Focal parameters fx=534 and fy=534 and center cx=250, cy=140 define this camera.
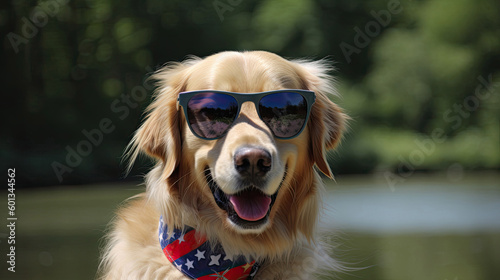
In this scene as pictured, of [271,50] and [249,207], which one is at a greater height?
[249,207]

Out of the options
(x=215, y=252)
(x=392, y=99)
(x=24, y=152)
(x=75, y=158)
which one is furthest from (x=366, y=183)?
(x=215, y=252)

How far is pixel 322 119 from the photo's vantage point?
275 cm

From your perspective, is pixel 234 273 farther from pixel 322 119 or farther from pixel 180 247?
pixel 322 119

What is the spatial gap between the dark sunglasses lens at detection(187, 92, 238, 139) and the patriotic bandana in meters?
0.51

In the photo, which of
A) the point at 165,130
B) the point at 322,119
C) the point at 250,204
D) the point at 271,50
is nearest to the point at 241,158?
the point at 250,204

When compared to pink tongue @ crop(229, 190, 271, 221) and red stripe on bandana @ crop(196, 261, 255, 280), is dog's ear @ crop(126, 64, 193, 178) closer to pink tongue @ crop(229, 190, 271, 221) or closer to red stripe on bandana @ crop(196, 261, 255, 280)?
pink tongue @ crop(229, 190, 271, 221)

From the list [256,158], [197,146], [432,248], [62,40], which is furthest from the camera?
[62,40]

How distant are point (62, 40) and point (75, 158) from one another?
12.6ft

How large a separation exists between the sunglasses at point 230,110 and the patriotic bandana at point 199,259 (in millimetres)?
513

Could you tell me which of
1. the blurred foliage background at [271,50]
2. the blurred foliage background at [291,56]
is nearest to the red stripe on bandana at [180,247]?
the blurred foliage background at [291,56]

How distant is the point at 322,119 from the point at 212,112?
621 mm

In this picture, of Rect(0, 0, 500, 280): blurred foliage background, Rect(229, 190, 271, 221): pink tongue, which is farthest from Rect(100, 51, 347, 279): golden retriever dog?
Rect(0, 0, 500, 280): blurred foliage background

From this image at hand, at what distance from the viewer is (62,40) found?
14.5m

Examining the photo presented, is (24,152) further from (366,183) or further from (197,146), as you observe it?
(197,146)
